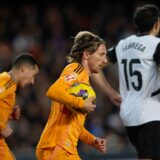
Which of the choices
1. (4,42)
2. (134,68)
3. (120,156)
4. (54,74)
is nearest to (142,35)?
(134,68)

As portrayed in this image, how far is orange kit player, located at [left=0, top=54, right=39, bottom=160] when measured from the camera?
6375mm

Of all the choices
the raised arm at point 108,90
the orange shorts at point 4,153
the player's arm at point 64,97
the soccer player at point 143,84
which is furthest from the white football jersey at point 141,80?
the orange shorts at point 4,153

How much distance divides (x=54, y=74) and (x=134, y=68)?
638 cm

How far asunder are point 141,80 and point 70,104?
0.91 metres

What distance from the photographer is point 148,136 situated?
6211 mm

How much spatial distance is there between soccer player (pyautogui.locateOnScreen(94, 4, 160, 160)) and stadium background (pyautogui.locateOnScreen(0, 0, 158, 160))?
4.01 meters

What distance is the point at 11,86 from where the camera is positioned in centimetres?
639

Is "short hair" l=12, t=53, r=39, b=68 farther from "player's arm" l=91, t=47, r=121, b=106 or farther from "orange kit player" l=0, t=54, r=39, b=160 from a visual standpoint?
"player's arm" l=91, t=47, r=121, b=106

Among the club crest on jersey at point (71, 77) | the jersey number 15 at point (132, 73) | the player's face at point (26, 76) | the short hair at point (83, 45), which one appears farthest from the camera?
the player's face at point (26, 76)

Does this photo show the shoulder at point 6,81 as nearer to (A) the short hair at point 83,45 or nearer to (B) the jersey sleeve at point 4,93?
(B) the jersey sleeve at point 4,93

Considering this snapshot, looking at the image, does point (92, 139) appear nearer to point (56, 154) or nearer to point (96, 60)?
point (56, 154)

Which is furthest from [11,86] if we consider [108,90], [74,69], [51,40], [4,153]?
[51,40]

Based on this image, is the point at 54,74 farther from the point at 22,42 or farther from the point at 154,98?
the point at 154,98

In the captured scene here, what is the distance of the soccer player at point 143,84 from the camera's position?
622 centimetres
